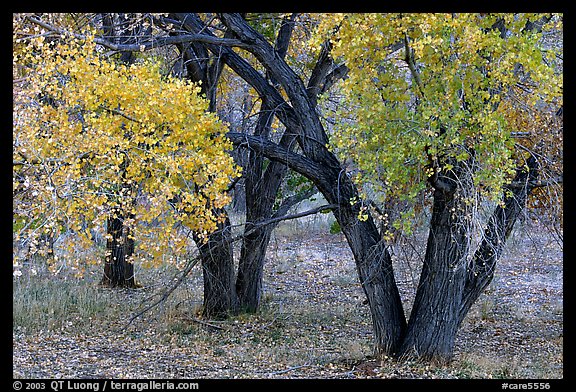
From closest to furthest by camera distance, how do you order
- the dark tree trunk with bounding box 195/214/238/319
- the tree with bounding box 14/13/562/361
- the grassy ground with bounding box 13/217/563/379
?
the tree with bounding box 14/13/562/361 → the grassy ground with bounding box 13/217/563/379 → the dark tree trunk with bounding box 195/214/238/319

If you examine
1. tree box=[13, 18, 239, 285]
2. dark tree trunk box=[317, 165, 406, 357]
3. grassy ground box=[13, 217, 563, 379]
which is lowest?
grassy ground box=[13, 217, 563, 379]

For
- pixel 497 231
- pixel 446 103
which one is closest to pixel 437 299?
pixel 497 231

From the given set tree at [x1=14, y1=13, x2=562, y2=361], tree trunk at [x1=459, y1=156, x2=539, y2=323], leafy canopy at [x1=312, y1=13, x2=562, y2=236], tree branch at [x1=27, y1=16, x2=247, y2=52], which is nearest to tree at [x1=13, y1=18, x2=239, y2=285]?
tree branch at [x1=27, y1=16, x2=247, y2=52]

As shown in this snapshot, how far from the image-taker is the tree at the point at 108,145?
6.75 meters

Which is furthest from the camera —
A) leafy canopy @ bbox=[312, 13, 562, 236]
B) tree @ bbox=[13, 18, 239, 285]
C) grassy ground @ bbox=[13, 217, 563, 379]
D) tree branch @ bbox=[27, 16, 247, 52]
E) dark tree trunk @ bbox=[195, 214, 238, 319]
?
dark tree trunk @ bbox=[195, 214, 238, 319]

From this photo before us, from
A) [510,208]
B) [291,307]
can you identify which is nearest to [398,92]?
[510,208]

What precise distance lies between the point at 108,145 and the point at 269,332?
505 cm

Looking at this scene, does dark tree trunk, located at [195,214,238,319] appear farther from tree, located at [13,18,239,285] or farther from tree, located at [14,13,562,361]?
tree, located at [13,18,239,285]

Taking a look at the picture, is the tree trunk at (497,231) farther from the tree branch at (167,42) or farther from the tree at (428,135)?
the tree branch at (167,42)

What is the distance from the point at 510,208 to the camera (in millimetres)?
8367

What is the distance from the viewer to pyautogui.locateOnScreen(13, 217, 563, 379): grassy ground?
8.51 meters

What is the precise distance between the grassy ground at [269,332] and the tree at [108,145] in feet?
3.18

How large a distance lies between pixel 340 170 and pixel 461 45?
108 inches

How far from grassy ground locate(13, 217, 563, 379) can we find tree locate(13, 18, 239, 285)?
968mm
